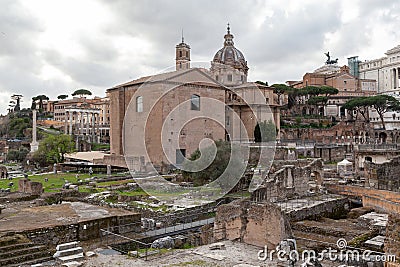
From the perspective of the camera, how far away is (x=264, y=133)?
3728 centimetres

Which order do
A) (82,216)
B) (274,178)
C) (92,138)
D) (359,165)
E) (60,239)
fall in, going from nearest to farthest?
(60,239) < (82,216) < (274,178) < (359,165) < (92,138)

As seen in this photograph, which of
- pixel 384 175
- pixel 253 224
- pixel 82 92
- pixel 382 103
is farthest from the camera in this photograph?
pixel 82 92

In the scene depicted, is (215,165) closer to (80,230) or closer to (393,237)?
(80,230)

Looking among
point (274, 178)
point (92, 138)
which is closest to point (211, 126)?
point (274, 178)

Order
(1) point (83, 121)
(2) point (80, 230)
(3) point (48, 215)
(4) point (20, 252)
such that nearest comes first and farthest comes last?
(4) point (20, 252) → (2) point (80, 230) → (3) point (48, 215) → (1) point (83, 121)

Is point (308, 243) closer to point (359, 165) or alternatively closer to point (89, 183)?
point (89, 183)

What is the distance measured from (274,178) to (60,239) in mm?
9213

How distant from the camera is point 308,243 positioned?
10.5m

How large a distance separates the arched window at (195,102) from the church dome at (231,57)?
1495 cm

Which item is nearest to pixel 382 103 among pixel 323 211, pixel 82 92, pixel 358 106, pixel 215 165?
pixel 358 106

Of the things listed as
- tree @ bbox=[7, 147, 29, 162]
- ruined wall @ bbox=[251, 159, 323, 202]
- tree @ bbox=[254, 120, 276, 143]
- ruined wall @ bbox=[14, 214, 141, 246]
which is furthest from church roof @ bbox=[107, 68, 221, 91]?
tree @ bbox=[7, 147, 29, 162]

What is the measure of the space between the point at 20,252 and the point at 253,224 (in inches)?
213

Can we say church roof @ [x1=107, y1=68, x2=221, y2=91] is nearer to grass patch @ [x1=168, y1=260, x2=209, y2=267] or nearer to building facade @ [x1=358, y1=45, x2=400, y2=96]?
grass patch @ [x1=168, y1=260, x2=209, y2=267]

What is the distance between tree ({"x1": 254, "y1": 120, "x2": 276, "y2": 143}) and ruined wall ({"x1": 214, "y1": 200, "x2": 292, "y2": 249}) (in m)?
26.1
